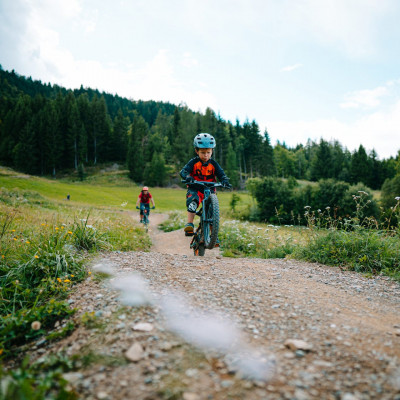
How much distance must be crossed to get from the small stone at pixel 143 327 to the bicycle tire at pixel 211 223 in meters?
3.83

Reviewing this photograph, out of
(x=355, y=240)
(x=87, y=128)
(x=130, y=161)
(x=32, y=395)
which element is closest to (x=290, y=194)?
(x=355, y=240)

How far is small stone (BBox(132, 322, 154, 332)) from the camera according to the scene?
8.41 ft

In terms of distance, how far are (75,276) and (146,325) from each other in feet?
6.69

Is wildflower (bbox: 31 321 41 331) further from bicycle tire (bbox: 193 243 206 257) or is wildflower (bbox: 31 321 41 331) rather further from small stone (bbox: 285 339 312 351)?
bicycle tire (bbox: 193 243 206 257)

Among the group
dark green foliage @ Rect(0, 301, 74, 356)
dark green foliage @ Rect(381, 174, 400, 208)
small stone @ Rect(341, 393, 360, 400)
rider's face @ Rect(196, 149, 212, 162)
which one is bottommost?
dark green foliage @ Rect(0, 301, 74, 356)

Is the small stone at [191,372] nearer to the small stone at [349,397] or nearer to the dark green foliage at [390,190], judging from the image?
the small stone at [349,397]

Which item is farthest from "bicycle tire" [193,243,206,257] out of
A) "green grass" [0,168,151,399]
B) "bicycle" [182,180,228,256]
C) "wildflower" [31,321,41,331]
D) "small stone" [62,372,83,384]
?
"small stone" [62,372,83,384]

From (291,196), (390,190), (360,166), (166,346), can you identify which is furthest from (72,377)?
(360,166)

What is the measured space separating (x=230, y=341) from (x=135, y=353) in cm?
85

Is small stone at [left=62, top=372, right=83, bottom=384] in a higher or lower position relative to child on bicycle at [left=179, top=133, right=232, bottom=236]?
lower

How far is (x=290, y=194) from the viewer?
35688 millimetres

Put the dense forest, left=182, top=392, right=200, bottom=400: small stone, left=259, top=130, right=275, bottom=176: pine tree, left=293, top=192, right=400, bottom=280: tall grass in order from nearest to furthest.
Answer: left=182, top=392, right=200, bottom=400: small stone → left=293, top=192, right=400, bottom=280: tall grass → the dense forest → left=259, top=130, right=275, bottom=176: pine tree

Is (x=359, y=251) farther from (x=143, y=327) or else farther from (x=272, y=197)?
(x=272, y=197)

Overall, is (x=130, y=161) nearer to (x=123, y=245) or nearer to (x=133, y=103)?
(x=123, y=245)
